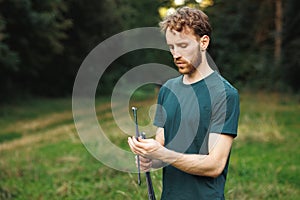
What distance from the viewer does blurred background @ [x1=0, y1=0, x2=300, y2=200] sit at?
21.9 feet

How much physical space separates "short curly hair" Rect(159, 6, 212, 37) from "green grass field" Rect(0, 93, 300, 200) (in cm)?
299

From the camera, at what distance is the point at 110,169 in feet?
24.2

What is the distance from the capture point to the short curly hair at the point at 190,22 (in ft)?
7.21

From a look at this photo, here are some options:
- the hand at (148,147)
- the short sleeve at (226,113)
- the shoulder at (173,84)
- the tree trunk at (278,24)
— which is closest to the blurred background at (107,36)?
the tree trunk at (278,24)

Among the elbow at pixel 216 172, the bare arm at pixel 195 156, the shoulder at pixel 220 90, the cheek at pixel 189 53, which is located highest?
the cheek at pixel 189 53

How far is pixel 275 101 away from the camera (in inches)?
752

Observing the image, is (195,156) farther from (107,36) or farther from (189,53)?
(107,36)

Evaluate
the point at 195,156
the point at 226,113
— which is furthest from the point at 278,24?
the point at 195,156

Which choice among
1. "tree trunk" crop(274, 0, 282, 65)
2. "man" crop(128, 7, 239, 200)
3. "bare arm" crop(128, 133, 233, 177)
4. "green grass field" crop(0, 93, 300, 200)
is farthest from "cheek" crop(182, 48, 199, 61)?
"tree trunk" crop(274, 0, 282, 65)

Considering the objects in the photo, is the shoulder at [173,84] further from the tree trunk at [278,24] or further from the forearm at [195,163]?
the tree trunk at [278,24]

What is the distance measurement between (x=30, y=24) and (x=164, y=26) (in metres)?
18.3

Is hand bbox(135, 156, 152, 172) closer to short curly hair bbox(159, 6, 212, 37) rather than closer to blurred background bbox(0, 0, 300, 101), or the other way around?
short curly hair bbox(159, 6, 212, 37)

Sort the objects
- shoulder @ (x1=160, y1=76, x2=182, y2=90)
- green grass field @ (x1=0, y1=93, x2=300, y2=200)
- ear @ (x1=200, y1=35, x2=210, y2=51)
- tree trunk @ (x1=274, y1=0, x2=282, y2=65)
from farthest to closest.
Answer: tree trunk @ (x1=274, y1=0, x2=282, y2=65)
green grass field @ (x1=0, y1=93, x2=300, y2=200)
shoulder @ (x1=160, y1=76, x2=182, y2=90)
ear @ (x1=200, y1=35, x2=210, y2=51)

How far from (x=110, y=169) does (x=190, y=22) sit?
5422 mm
